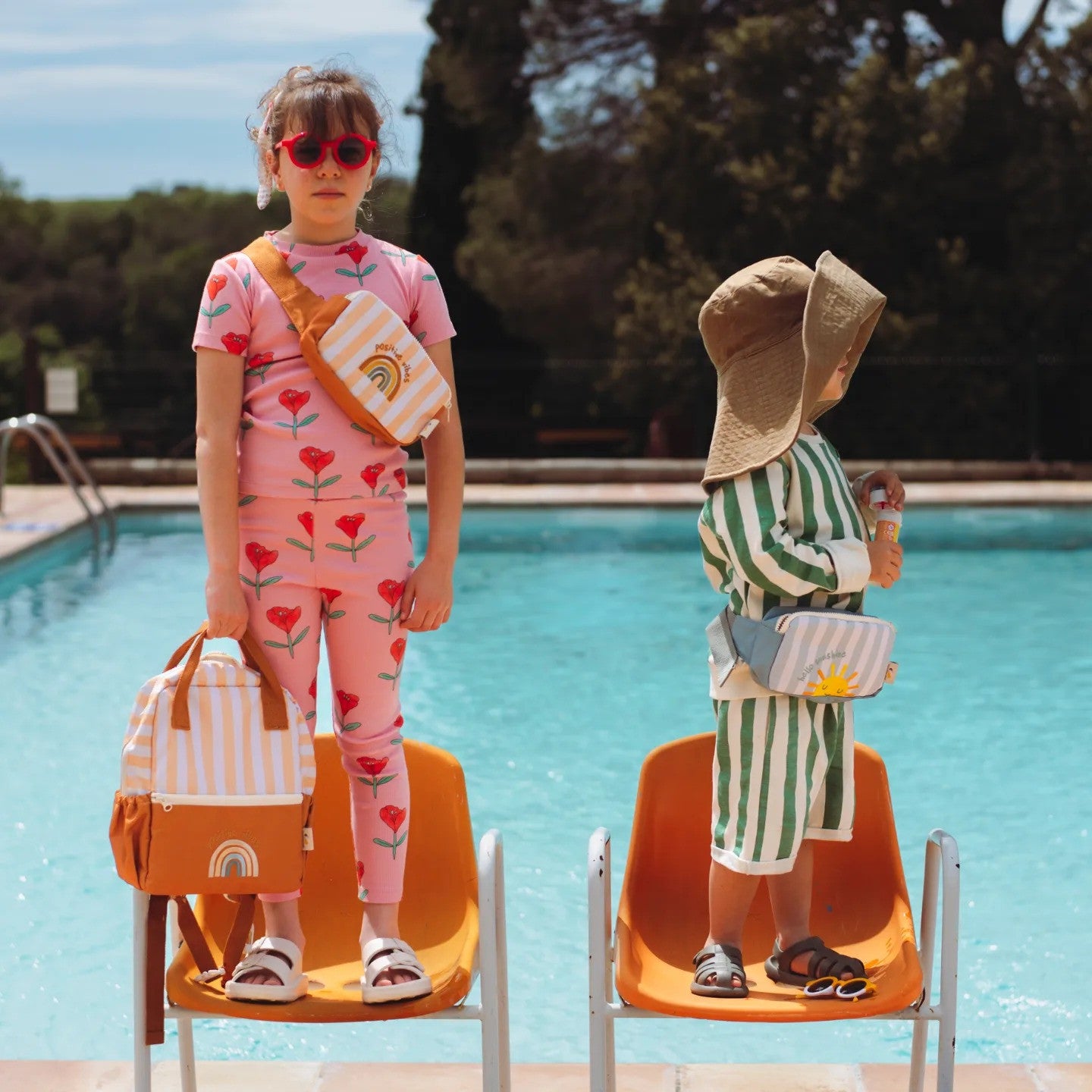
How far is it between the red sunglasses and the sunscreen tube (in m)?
0.84

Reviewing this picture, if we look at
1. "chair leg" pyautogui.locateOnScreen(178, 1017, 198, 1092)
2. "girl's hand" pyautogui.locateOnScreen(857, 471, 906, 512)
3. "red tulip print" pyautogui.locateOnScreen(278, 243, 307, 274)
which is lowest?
"chair leg" pyautogui.locateOnScreen(178, 1017, 198, 1092)

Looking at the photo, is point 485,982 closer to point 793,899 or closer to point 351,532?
point 793,899

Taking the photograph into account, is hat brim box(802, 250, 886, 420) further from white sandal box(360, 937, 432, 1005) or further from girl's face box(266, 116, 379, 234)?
white sandal box(360, 937, 432, 1005)

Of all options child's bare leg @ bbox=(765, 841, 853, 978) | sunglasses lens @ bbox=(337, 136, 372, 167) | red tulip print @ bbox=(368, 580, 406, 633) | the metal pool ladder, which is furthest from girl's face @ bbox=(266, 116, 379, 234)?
the metal pool ladder

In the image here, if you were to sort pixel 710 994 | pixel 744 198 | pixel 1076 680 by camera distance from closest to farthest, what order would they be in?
pixel 710 994, pixel 1076 680, pixel 744 198

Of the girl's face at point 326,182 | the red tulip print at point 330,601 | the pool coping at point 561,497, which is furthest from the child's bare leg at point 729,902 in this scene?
the pool coping at point 561,497

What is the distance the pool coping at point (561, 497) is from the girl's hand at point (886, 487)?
8453mm

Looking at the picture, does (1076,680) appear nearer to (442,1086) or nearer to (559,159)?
(442,1086)

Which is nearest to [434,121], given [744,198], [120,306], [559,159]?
[559,159]

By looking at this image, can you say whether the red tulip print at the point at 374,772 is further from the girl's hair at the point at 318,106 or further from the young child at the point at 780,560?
the girl's hair at the point at 318,106

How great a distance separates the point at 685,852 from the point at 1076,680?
4809 mm

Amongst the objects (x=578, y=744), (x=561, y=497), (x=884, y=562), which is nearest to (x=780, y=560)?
(x=884, y=562)

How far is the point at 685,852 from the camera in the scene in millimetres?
2328

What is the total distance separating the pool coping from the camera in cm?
1091
